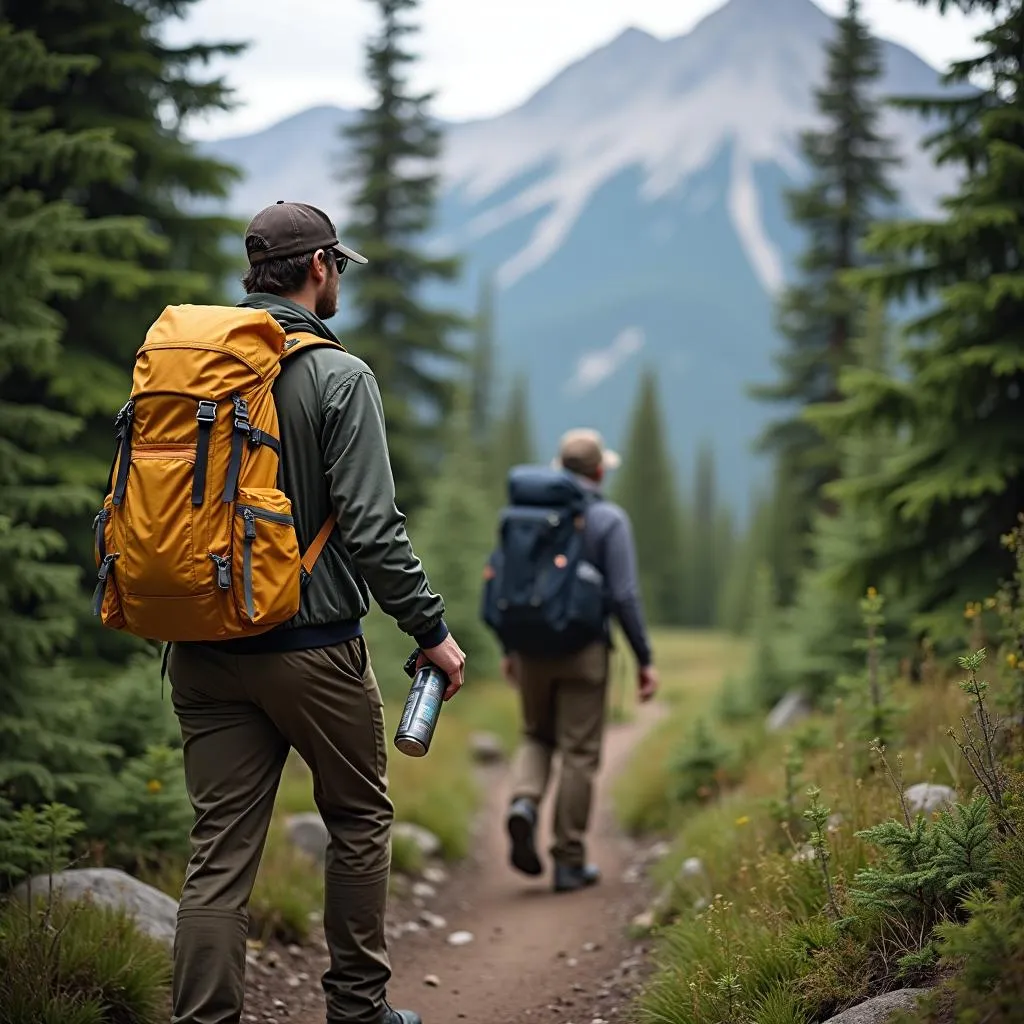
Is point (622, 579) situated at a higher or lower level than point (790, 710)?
higher

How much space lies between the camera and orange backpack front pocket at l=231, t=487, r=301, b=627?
3463 millimetres

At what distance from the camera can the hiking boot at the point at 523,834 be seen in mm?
7320

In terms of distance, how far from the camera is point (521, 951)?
20.2 ft

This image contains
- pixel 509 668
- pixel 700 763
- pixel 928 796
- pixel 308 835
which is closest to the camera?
pixel 928 796

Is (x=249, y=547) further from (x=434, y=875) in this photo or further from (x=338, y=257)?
(x=434, y=875)

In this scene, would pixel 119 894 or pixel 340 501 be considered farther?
pixel 119 894

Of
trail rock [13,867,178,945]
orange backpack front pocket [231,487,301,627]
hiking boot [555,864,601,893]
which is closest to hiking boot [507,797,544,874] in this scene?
hiking boot [555,864,601,893]

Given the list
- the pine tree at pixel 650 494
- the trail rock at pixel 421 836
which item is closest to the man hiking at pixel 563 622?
the trail rock at pixel 421 836

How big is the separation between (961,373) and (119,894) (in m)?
6.14

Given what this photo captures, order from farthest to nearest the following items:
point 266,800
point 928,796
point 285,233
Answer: point 928,796, point 285,233, point 266,800

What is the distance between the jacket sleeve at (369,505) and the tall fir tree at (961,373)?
498cm

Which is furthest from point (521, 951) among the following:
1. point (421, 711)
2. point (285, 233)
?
point (285, 233)

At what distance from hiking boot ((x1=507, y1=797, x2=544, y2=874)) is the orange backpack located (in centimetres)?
416

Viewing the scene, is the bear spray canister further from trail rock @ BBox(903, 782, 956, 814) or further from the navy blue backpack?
the navy blue backpack
